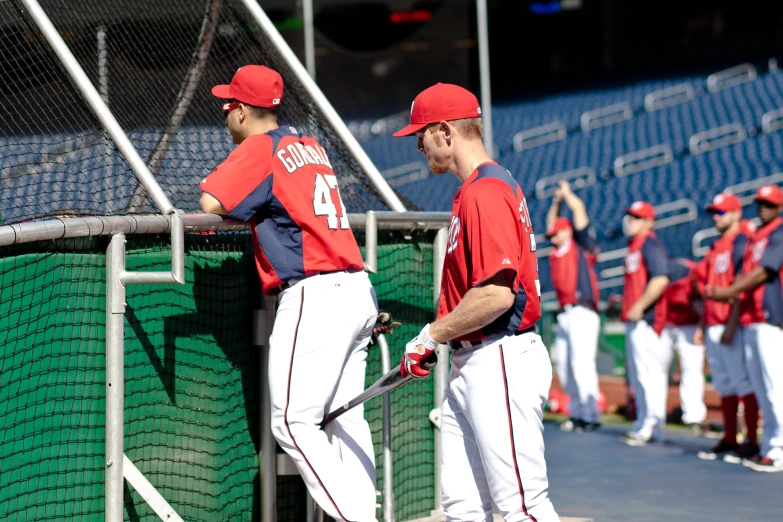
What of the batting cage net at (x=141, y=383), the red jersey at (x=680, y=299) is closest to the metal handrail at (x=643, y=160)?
the red jersey at (x=680, y=299)

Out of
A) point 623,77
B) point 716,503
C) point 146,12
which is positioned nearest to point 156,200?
point 146,12

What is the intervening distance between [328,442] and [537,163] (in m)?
16.3

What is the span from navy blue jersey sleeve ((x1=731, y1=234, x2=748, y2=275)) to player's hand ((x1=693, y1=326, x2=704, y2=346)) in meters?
1.33

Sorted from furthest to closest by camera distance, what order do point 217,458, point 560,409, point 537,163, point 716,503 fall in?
point 537,163
point 560,409
point 716,503
point 217,458

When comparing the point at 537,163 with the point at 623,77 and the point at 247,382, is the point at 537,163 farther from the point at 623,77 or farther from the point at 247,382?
the point at 247,382

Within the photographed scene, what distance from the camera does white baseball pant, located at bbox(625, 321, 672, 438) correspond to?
8.25m

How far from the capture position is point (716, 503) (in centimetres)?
587

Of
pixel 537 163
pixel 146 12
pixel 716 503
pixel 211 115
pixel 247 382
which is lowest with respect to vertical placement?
pixel 716 503

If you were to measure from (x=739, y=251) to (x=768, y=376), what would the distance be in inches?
38.5

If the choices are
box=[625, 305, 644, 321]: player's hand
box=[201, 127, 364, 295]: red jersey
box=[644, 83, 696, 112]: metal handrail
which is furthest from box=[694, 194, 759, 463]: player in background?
box=[644, 83, 696, 112]: metal handrail

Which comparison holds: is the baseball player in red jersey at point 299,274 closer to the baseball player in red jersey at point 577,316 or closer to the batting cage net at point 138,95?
the batting cage net at point 138,95

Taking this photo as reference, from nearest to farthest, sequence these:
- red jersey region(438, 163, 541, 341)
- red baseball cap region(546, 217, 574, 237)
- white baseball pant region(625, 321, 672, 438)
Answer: red jersey region(438, 163, 541, 341) < white baseball pant region(625, 321, 672, 438) < red baseball cap region(546, 217, 574, 237)

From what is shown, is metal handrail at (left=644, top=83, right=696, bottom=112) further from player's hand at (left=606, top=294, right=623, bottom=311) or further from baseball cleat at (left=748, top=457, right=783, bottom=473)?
baseball cleat at (left=748, top=457, right=783, bottom=473)

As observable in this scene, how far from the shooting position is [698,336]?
8.74 metres
